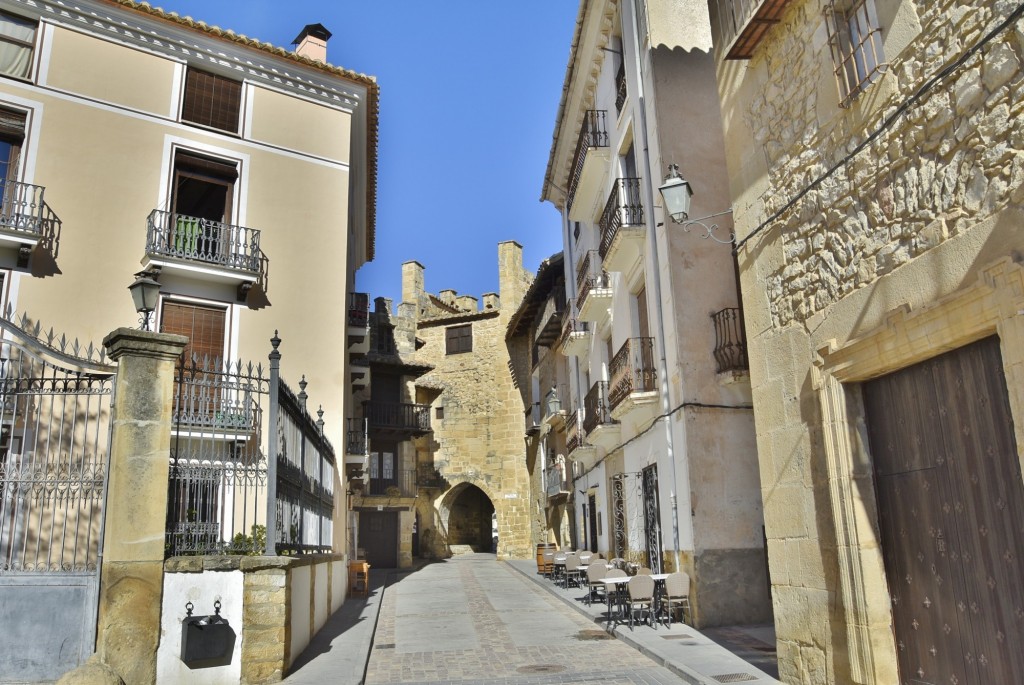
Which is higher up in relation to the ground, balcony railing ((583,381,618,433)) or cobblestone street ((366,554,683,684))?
balcony railing ((583,381,618,433))

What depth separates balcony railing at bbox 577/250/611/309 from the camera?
1772 cm

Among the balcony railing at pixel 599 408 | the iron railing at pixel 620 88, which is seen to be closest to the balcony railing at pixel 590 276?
the balcony railing at pixel 599 408

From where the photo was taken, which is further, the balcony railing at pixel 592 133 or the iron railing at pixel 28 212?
the balcony railing at pixel 592 133

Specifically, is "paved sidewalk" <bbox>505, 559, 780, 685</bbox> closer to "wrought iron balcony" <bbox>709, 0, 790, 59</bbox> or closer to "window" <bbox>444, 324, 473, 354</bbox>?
"wrought iron balcony" <bbox>709, 0, 790, 59</bbox>

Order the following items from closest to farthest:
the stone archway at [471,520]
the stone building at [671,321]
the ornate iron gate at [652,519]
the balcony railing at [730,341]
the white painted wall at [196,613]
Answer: the white painted wall at [196,613] → the stone building at [671,321] → the balcony railing at [730,341] → the ornate iron gate at [652,519] → the stone archway at [471,520]

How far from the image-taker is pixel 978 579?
490cm

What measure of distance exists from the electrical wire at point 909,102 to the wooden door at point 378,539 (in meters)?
28.5

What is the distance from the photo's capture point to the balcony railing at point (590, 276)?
17719 mm

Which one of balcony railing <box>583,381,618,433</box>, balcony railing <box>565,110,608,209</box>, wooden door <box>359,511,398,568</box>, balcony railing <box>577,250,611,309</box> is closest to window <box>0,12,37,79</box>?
balcony railing <box>565,110,608,209</box>

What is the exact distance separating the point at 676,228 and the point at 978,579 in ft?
27.2

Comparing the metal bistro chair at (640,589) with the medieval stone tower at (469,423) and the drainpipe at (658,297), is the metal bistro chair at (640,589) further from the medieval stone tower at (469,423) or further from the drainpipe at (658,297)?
the medieval stone tower at (469,423)

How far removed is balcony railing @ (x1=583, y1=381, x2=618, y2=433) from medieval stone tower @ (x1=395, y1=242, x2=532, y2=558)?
17.1 meters

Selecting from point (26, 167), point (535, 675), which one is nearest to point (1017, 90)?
point (535, 675)

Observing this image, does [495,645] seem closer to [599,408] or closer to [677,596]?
[677,596]
